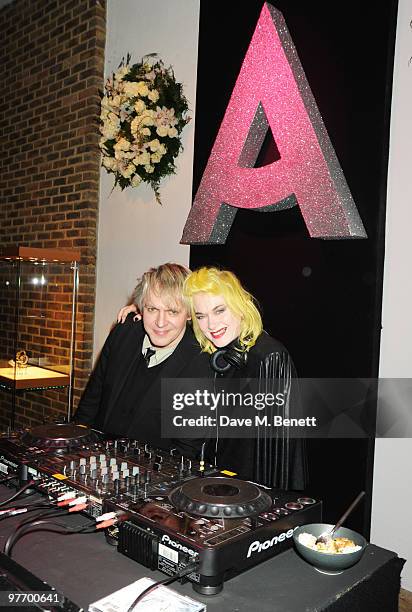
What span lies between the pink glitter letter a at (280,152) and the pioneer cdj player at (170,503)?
1444 millimetres

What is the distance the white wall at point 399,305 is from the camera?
234 centimetres

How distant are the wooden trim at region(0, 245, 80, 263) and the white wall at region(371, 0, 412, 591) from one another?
2.35 m

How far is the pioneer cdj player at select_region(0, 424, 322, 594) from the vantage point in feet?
3.42

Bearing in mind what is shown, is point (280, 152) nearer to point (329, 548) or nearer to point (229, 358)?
point (229, 358)

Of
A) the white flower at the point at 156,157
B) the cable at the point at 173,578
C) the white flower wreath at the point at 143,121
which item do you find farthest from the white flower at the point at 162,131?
the cable at the point at 173,578

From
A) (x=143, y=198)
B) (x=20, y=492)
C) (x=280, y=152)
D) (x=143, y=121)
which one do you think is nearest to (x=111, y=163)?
(x=143, y=198)

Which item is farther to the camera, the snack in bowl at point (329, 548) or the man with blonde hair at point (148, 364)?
the man with blonde hair at point (148, 364)

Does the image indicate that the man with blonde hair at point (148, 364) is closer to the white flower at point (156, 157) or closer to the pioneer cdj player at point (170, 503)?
the pioneer cdj player at point (170, 503)

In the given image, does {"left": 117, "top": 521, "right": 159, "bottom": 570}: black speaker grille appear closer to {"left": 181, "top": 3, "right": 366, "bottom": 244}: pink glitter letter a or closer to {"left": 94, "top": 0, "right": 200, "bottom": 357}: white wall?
{"left": 181, "top": 3, "right": 366, "bottom": 244}: pink glitter letter a

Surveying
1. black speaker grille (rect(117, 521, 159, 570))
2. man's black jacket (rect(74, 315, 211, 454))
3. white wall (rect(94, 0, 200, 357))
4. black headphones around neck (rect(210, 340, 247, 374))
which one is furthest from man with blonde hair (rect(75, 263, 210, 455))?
white wall (rect(94, 0, 200, 357))

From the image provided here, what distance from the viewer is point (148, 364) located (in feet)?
7.54

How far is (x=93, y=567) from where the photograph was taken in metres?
1.12

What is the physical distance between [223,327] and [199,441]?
0.44m

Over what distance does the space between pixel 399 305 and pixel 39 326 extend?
10.2 feet
